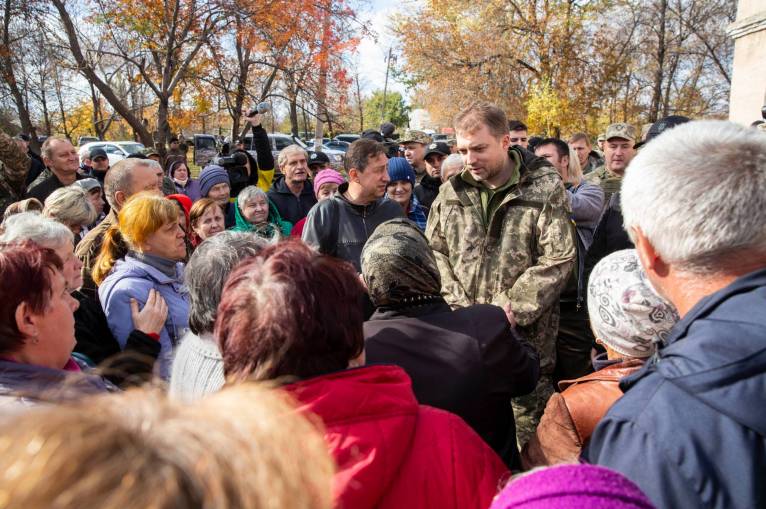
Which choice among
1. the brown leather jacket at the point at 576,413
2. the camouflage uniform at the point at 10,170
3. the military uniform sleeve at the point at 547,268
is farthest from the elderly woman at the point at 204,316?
the camouflage uniform at the point at 10,170

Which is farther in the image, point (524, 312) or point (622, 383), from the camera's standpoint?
point (524, 312)

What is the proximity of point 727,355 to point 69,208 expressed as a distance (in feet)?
13.1

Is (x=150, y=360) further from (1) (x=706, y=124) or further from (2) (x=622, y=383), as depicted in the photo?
(1) (x=706, y=124)

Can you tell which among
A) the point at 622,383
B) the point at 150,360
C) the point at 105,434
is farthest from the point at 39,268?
the point at 622,383

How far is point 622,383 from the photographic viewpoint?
130cm

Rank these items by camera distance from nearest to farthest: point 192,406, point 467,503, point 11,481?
1. point 11,481
2. point 192,406
3. point 467,503

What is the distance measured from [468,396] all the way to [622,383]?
24.7 inches

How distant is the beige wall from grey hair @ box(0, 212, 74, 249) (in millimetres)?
10159

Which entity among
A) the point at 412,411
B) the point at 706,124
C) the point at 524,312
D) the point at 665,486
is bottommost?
the point at 524,312

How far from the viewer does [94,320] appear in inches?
108

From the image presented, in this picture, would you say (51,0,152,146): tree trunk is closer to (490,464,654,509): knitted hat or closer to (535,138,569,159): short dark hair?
(535,138,569,159): short dark hair

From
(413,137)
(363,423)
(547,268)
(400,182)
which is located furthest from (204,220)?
(413,137)

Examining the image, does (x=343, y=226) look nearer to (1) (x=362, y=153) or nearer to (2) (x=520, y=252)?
(1) (x=362, y=153)

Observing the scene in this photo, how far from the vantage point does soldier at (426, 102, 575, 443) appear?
2.94 meters
